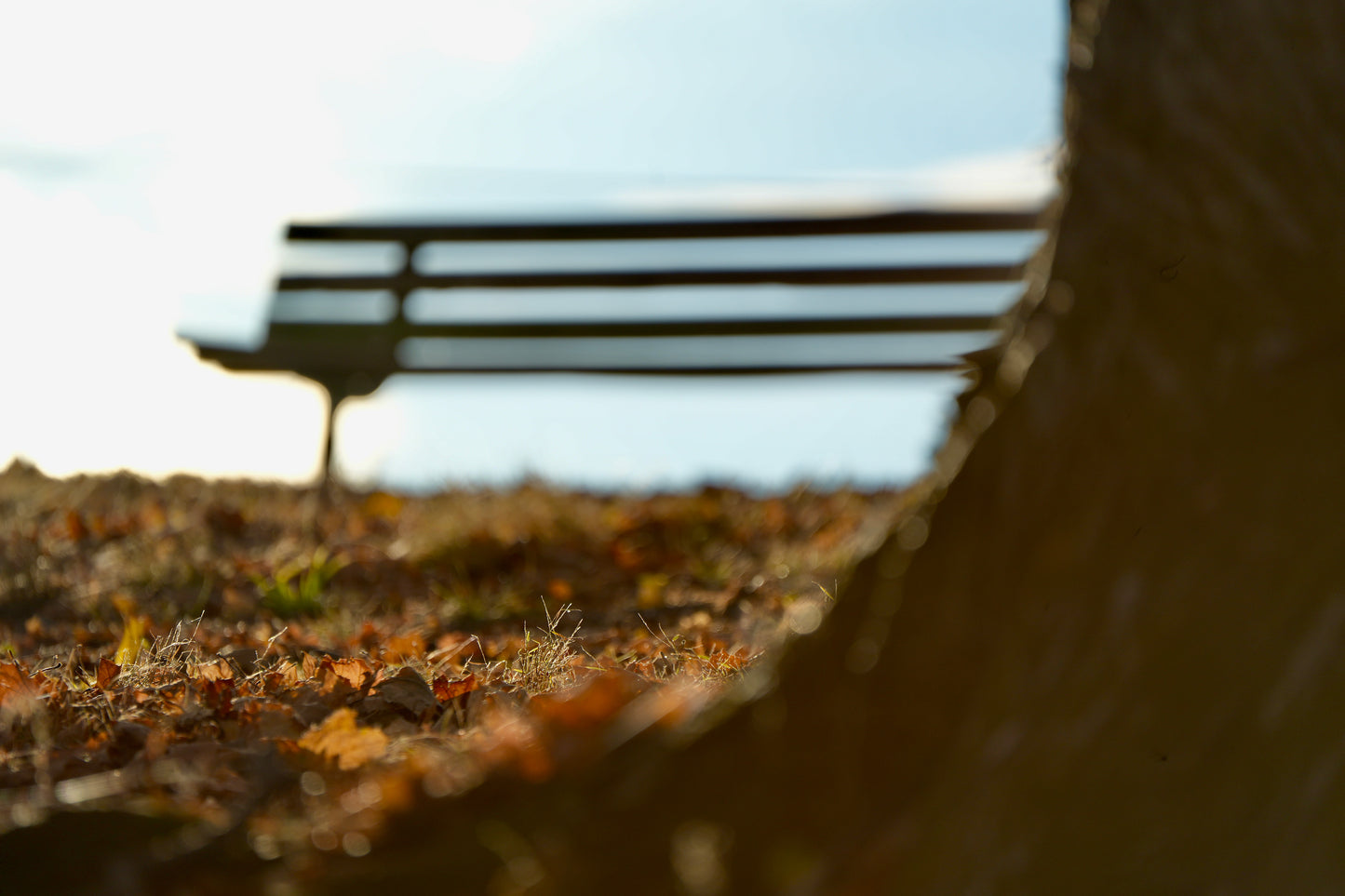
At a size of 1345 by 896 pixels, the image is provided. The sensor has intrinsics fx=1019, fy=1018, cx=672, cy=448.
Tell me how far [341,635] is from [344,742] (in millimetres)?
1915

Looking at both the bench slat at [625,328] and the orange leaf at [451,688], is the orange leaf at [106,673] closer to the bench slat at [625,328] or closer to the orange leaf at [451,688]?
the orange leaf at [451,688]

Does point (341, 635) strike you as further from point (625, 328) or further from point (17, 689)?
point (625, 328)

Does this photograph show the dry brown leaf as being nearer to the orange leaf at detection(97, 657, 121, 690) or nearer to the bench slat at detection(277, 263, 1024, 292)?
the orange leaf at detection(97, 657, 121, 690)

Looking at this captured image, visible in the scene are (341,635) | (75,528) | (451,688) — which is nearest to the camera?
(451,688)

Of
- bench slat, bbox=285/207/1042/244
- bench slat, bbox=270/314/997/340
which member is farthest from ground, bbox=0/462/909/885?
bench slat, bbox=285/207/1042/244

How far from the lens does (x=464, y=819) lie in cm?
118

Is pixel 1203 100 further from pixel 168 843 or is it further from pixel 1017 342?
pixel 168 843

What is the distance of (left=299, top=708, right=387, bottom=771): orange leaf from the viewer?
1.81 metres

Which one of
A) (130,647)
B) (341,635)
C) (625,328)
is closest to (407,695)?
(130,647)

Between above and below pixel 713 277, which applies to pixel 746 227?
above

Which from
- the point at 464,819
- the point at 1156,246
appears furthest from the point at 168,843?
the point at 1156,246

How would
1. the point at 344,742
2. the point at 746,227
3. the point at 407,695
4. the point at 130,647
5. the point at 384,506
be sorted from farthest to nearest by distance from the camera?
the point at 746,227 → the point at 384,506 → the point at 130,647 → the point at 407,695 → the point at 344,742

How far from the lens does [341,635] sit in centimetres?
367

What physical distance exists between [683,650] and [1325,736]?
1.65 metres
